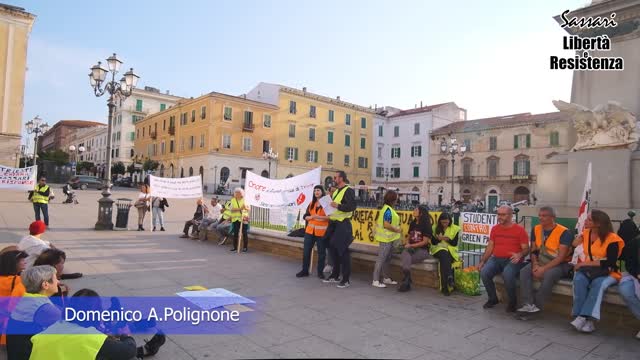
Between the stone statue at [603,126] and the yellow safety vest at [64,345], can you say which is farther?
the stone statue at [603,126]

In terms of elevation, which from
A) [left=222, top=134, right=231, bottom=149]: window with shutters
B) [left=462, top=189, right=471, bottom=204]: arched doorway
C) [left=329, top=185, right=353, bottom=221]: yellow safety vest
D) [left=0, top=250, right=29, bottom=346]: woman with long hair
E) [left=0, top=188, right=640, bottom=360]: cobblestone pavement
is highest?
[left=222, top=134, right=231, bottom=149]: window with shutters

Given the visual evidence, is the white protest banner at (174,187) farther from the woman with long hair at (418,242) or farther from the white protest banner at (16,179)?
the woman with long hair at (418,242)

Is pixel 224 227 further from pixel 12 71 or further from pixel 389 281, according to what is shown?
pixel 12 71

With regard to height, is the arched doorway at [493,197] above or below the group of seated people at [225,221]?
above

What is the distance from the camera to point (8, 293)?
3.63 m

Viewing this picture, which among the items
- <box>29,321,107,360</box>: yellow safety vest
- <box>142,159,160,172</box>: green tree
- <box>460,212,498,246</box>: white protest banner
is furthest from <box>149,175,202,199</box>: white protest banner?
<box>142,159,160,172</box>: green tree

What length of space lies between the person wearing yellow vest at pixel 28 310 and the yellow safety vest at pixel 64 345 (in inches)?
17.7

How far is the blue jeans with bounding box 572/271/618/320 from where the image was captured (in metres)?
4.71

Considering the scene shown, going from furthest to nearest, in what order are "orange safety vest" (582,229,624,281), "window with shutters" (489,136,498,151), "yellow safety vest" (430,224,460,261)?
"window with shutters" (489,136,498,151)
"yellow safety vest" (430,224,460,261)
"orange safety vest" (582,229,624,281)

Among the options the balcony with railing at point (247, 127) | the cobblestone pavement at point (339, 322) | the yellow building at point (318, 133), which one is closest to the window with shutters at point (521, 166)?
the yellow building at point (318, 133)

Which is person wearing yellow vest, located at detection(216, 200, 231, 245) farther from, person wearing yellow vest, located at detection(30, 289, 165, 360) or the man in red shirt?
person wearing yellow vest, located at detection(30, 289, 165, 360)

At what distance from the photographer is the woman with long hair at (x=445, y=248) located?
21.2 ft

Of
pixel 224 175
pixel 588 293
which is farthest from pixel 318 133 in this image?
pixel 588 293

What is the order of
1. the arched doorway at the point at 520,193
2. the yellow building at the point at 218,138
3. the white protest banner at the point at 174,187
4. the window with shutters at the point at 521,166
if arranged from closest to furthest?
the white protest banner at the point at 174,187 → the yellow building at the point at 218,138 → the arched doorway at the point at 520,193 → the window with shutters at the point at 521,166
